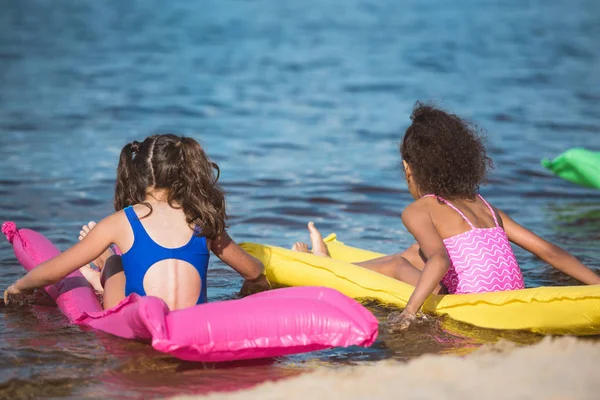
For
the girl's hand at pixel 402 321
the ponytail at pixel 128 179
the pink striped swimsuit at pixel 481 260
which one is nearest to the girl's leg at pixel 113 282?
the ponytail at pixel 128 179

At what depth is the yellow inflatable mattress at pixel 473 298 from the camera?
13.1 feet

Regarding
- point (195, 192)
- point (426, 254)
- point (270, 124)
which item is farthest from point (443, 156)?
point (270, 124)

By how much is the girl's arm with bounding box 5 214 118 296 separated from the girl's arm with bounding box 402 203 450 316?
1.39 metres

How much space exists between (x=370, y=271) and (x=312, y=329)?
3.97 ft

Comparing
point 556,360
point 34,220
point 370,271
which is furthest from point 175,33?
point 556,360

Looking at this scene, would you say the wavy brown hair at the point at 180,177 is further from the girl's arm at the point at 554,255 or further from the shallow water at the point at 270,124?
the girl's arm at the point at 554,255

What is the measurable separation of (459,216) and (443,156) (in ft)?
1.00

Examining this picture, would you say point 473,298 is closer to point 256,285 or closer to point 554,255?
point 554,255

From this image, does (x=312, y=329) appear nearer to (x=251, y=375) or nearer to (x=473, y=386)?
(x=251, y=375)

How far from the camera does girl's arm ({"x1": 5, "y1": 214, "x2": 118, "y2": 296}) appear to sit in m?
3.77

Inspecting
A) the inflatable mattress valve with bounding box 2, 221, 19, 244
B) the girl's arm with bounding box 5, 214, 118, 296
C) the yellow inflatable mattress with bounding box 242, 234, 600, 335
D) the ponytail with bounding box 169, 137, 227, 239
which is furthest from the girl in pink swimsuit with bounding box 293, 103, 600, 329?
the inflatable mattress valve with bounding box 2, 221, 19, 244

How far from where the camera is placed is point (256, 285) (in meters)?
4.70

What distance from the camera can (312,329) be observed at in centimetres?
350

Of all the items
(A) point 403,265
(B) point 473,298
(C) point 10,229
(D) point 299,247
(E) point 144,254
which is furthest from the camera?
(D) point 299,247
